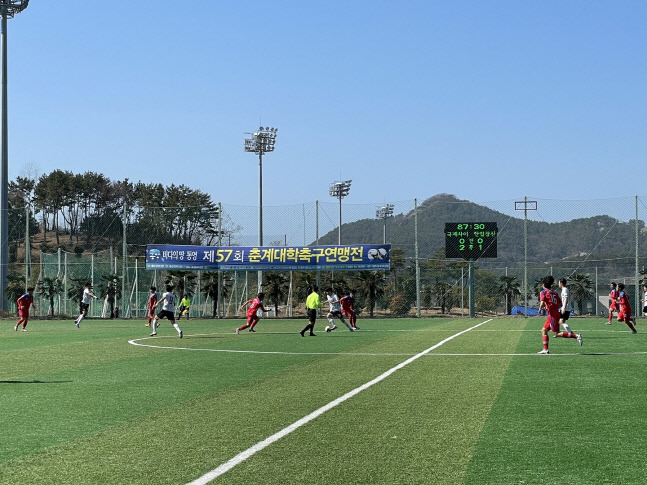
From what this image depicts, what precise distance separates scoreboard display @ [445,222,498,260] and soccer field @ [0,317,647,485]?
2979 cm

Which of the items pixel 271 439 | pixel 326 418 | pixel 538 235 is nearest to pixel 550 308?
pixel 326 418

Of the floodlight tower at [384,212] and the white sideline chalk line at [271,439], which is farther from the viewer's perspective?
the floodlight tower at [384,212]

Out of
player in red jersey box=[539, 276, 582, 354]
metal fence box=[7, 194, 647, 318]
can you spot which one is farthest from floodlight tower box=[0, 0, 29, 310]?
player in red jersey box=[539, 276, 582, 354]

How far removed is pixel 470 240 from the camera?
50.5 meters

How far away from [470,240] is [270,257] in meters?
12.7

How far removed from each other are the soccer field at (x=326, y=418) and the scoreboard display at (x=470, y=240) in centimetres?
2979

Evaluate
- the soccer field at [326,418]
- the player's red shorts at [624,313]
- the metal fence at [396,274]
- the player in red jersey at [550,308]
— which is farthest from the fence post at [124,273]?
the player in red jersey at [550,308]

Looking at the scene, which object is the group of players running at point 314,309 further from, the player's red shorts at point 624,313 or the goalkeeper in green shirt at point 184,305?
the goalkeeper in green shirt at point 184,305

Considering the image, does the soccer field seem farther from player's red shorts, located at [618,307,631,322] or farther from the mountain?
the mountain

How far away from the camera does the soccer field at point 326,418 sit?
23.9 feet

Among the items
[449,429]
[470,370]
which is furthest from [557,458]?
[470,370]

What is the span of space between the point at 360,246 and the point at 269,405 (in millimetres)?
40493

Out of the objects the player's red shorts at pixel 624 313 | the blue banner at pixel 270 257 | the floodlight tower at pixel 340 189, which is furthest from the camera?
the floodlight tower at pixel 340 189

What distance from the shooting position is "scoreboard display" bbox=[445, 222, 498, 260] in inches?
1973
